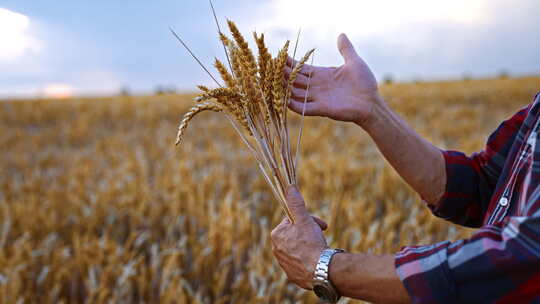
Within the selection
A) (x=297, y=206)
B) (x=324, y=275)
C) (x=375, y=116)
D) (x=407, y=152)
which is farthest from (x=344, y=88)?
(x=324, y=275)

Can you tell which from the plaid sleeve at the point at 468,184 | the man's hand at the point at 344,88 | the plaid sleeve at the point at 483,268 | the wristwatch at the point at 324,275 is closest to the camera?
the plaid sleeve at the point at 483,268

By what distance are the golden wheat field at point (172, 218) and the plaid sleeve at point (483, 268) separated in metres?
1.16

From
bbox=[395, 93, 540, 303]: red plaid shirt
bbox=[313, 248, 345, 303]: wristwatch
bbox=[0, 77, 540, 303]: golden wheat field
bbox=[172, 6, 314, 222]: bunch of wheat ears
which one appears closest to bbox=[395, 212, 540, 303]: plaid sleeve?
bbox=[395, 93, 540, 303]: red plaid shirt

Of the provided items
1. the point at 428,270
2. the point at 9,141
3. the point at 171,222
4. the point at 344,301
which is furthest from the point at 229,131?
the point at 428,270

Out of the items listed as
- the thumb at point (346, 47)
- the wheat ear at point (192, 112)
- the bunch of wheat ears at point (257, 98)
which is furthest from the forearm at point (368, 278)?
the thumb at point (346, 47)

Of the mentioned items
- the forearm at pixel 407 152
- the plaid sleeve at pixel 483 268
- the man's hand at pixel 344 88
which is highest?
the man's hand at pixel 344 88

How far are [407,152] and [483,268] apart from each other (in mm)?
590

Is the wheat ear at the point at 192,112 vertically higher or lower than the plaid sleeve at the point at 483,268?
higher

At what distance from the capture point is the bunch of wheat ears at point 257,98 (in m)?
0.91

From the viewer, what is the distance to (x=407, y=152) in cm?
129

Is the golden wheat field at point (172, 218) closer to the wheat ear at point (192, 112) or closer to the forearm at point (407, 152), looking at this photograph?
the forearm at point (407, 152)

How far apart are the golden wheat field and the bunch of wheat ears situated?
1.02m

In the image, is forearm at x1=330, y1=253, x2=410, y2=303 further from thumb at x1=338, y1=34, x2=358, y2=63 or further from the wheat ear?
thumb at x1=338, y1=34, x2=358, y2=63

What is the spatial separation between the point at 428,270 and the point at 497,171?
0.65m
